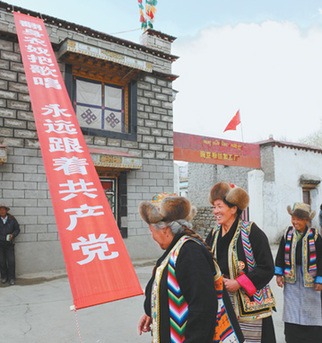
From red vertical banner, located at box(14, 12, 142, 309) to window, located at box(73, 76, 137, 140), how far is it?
2.82 meters

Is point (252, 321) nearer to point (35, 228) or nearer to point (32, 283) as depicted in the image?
point (32, 283)

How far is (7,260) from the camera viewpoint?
6.73 metres

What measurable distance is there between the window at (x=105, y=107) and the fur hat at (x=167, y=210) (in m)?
6.63

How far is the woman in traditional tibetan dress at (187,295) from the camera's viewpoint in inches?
60.9

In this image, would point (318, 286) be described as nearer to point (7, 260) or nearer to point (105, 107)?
point (7, 260)

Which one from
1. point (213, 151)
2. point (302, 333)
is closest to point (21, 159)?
point (213, 151)

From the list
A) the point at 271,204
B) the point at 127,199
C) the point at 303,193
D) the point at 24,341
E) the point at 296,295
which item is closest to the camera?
the point at 296,295

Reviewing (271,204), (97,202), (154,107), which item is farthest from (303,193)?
(97,202)

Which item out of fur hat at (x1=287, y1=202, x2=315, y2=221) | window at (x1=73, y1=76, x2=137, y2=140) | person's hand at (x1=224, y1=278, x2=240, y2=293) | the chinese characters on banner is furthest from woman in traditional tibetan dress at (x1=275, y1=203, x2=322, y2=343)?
the chinese characters on banner

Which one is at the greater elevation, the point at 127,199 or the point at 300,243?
the point at 127,199

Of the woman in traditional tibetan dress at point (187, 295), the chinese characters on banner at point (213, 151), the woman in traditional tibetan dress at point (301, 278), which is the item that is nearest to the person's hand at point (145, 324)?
the woman in traditional tibetan dress at point (187, 295)

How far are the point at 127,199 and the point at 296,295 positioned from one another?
5.90m

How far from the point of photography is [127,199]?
8836 mm

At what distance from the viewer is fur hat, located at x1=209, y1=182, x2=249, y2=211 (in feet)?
8.72
